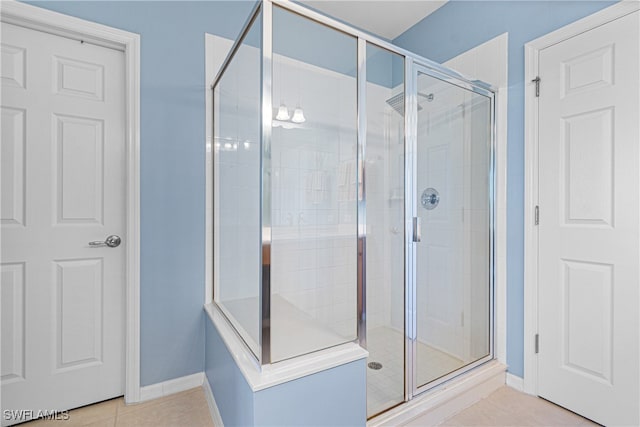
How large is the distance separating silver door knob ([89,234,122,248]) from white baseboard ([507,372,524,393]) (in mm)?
2450

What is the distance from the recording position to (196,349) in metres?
1.87

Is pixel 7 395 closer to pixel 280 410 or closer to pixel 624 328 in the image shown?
pixel 280 410

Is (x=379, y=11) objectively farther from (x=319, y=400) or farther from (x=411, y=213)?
(x=319, y=400)

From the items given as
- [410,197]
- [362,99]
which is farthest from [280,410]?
[362,99]

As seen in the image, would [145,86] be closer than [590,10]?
No

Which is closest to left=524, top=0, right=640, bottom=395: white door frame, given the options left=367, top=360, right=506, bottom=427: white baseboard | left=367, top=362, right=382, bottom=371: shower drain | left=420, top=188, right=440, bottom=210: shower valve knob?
left=367, top=360, right=506, bottom=427: white baseboard

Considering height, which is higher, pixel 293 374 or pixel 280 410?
pixel 293 374

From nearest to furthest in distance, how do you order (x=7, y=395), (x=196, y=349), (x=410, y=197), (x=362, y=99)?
(x=362, y=99), (x=7, y=395), (x=410, y=197), (x=196, y=349)

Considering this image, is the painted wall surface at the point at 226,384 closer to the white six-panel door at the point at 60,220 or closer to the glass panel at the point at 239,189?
the glass panel at the point at 239,189

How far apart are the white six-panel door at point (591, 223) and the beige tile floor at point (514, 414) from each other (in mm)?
69

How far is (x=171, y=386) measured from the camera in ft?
5.88

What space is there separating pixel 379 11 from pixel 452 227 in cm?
183

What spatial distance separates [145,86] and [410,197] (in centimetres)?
158

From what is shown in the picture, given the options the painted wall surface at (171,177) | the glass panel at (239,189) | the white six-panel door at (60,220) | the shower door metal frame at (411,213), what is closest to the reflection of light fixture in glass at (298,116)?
the glass panel at (239,189)
